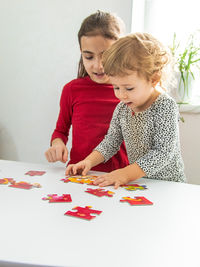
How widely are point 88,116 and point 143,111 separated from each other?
0.41 metres

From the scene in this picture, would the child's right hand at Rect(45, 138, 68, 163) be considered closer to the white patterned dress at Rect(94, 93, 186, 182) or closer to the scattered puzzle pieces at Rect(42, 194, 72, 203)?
the white patterned dress at Rect(94, 93, 186, 182)

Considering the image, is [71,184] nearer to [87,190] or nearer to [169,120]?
[87,190]

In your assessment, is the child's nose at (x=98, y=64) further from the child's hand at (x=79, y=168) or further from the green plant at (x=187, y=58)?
the green plant at (x=187, y=58)

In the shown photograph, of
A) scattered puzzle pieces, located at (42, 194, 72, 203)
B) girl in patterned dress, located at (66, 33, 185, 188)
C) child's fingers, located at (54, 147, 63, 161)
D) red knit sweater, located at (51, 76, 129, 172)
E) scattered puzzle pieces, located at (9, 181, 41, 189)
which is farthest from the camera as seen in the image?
red knit sweater, located at (51, 76, 129, 172)

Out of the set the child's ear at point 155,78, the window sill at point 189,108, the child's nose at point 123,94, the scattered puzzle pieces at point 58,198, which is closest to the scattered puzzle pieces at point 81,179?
the scattered puzzle pieces at point 58,198

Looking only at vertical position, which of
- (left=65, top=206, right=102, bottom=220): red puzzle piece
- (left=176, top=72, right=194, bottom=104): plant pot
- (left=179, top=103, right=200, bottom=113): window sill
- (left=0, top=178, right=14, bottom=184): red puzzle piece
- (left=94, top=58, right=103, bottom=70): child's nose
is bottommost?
(left=0, top=178, right=14, bottom=184): red puzzle piece

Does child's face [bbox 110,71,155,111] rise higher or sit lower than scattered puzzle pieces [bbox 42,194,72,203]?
higher

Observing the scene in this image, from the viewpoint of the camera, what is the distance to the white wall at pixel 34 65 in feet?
7.64

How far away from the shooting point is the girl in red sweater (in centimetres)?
135

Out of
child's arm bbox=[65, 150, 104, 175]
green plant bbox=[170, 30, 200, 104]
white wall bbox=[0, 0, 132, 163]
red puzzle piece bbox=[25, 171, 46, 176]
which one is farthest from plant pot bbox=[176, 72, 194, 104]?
red puzzle piece bbox=[25, 171, 46, 176]

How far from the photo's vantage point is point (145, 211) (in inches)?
30.7

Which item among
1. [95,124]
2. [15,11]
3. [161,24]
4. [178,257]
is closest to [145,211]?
[178,257]

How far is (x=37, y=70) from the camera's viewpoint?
8.14ft

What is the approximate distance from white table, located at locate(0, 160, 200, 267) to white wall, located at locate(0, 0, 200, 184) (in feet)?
4.54
